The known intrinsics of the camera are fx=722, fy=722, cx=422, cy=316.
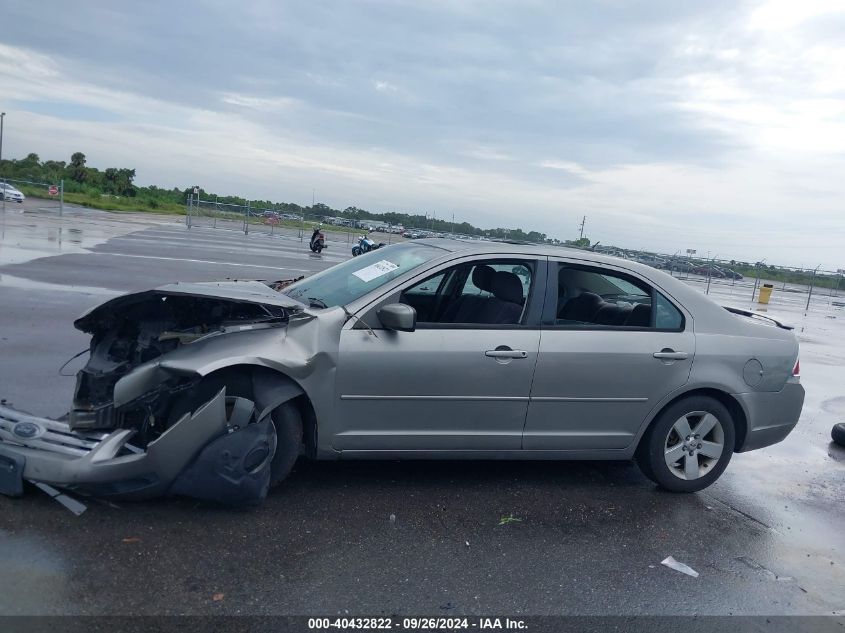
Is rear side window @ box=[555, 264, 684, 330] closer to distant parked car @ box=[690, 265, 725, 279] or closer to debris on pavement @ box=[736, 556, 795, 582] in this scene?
debris on pavement @ box=[736, 556, 795, 582]

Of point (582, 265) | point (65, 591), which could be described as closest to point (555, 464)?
point (582, 265)

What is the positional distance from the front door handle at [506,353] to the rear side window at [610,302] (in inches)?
20.3

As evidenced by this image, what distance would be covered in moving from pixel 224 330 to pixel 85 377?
0.95 meters

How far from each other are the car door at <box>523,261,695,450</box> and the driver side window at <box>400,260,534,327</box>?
0.22m

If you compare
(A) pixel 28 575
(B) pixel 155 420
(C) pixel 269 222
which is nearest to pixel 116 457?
(B) pixel 155 420

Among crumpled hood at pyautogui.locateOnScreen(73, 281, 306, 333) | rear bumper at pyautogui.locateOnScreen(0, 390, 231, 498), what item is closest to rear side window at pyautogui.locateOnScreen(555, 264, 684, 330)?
crumpled hood at pyautogui.locateOnScreen(73, 281, 306, 333)

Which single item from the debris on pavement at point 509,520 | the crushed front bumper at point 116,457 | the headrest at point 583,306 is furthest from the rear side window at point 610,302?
the crushed front bumper at point 116,457

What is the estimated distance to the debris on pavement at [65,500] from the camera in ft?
13.0

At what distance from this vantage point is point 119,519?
396 centimetres

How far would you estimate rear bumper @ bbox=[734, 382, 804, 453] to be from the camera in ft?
17.4

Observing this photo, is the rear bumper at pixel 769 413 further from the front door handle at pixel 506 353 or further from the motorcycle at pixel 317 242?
the motorcycle at pixel 317 242

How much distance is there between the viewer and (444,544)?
4129 mm

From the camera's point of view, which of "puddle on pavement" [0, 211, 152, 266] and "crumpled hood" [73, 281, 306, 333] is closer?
"crumpled hood" [73, 281, 306, 333]

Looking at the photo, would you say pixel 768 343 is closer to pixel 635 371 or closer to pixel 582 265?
pixel 635 371
